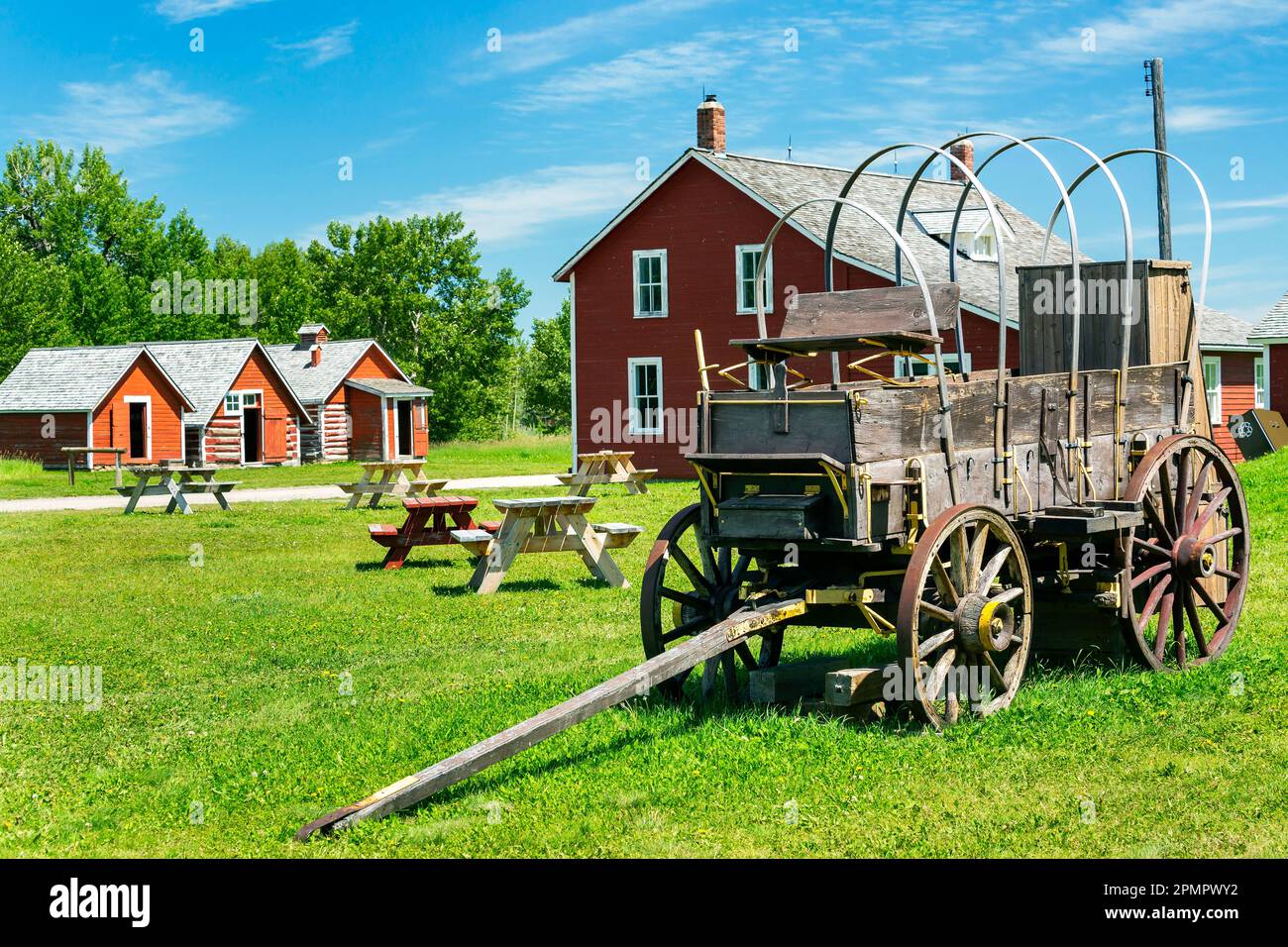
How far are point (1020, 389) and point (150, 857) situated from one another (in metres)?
5.22

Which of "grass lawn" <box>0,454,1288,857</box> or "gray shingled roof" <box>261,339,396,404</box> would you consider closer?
"grass lawn" <box>0,454,1288,857</box>

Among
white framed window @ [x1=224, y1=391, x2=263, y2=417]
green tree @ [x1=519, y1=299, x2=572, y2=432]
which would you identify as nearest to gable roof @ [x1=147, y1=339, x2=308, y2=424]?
white framed window @ [x1=224, y1=391, x2=263, y2=417]

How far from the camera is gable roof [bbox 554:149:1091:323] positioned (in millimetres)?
28422

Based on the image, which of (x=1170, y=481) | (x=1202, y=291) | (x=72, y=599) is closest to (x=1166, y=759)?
(x=1170, y=481)

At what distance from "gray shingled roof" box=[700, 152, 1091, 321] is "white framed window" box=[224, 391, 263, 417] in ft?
71.9

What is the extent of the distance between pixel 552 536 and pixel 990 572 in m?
7.09

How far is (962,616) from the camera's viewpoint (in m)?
7.18

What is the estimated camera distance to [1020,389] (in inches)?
313

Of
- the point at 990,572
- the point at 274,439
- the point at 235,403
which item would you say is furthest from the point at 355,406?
the point at 990,572

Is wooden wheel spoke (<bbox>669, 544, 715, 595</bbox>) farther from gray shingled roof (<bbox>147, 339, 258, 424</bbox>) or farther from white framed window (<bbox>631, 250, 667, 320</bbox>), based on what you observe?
gray shingled roof (<bbox>147, 339, 258, 424</bbox>)

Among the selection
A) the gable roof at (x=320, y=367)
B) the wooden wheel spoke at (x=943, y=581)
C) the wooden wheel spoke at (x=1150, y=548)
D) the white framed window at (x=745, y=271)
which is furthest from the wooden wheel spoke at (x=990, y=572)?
the gable roof at (x=320, y=367)

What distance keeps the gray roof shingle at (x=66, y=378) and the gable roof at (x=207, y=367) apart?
5.27 feet

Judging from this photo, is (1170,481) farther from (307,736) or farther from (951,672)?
(307,736)
